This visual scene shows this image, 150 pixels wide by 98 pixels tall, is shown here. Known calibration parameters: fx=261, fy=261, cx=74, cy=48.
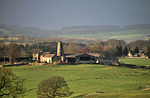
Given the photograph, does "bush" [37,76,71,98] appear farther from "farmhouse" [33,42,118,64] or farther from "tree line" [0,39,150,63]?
"farmhouse" [33,42,118,64]

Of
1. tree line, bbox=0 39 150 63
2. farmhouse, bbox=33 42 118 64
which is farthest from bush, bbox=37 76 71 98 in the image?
farmhouse, bbox=33 42 118 64

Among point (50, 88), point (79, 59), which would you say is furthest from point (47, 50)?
point (50, 88)

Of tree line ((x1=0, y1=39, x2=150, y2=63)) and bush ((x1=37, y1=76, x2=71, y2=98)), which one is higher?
tree line ((x1=0, y1=39, x2=150, y2=63))

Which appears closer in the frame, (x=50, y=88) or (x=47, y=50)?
(x=50, y=88)

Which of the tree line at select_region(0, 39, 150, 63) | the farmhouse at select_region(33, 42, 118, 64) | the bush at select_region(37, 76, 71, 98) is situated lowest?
the bush at select_region(37, 76, 71, 98)

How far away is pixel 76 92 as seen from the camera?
117 feet

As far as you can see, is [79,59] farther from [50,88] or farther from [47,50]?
[50,88]

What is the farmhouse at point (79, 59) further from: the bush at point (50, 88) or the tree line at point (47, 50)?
the bush at point (50, 88)

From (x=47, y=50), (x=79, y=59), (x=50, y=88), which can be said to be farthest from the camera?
(x=47, y=50)

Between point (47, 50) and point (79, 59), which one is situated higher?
point (47, 50)

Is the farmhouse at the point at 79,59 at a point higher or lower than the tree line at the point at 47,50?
lower

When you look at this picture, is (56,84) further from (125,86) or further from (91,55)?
(91,55)

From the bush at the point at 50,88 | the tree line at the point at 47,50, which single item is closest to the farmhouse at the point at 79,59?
the tree line at the point at 47,50

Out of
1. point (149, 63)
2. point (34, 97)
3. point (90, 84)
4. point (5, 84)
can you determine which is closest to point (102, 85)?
point (90, 84)
